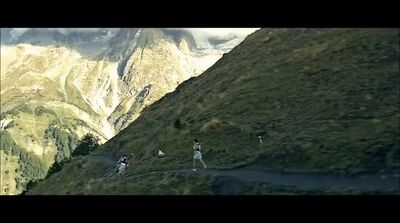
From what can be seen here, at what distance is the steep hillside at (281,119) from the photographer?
36.4m

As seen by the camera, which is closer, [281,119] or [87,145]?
[281,119]

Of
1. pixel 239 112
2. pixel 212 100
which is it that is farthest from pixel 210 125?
pixel 212 100

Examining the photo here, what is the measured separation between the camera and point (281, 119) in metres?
48.1

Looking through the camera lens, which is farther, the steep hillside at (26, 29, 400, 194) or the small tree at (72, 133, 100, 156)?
the small tree at (72, 133, 100, 156)

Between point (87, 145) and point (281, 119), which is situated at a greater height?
point (281, 119)

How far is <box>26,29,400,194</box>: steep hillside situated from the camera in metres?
36.4

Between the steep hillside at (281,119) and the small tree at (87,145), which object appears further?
the small tree at (87,145)

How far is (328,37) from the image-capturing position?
65312 mm
